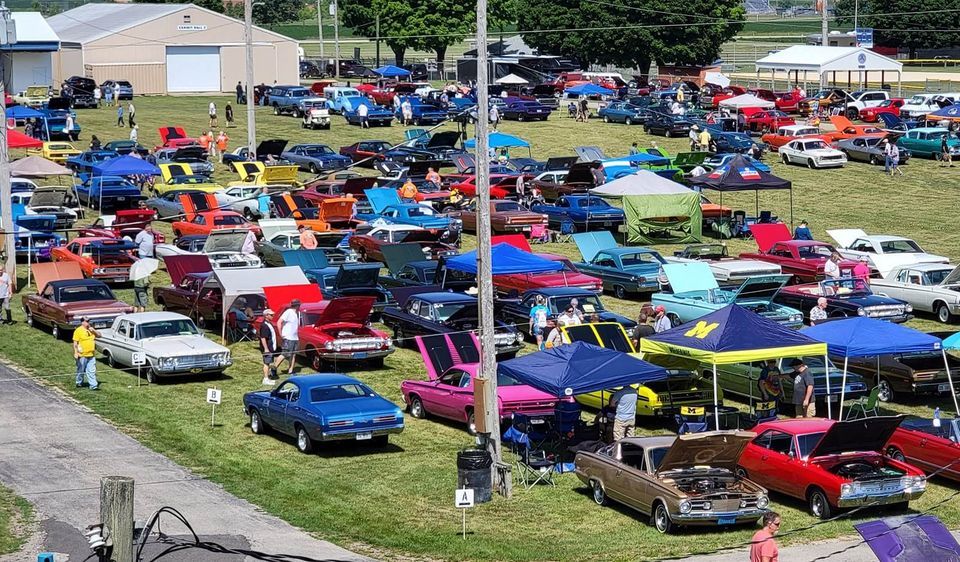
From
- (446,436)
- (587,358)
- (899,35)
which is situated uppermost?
(899,35)

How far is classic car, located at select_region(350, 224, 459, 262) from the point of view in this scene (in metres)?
39.8

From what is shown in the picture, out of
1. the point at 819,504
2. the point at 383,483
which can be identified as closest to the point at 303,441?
the point at 383,483

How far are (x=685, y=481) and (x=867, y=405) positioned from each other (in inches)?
274

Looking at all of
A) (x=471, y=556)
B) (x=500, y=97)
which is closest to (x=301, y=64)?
(x=500, y=97)

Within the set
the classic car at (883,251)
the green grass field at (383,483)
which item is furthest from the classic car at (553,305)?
the classic car at (883,251)

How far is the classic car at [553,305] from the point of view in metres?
31.6

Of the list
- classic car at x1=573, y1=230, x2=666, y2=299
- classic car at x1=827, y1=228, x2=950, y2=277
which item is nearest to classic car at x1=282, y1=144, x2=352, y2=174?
classic car at x1=573, y1=230, x2=666, y2=299

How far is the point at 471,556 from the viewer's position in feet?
63.7

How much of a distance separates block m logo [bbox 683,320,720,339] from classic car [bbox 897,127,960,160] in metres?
39.1

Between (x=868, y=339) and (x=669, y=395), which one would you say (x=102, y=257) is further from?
(x=868, y=339)

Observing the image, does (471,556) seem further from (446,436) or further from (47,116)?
(47,116)

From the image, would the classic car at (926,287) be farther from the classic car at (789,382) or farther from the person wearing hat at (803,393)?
the person wearing hat at (803,393)

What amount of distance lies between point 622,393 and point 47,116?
4504cm

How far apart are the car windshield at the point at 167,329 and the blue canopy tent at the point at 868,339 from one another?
12393 millimetres
